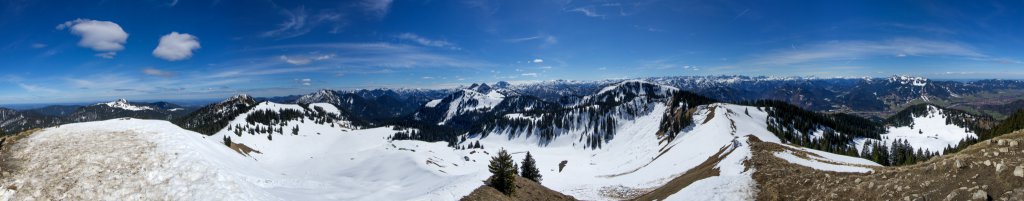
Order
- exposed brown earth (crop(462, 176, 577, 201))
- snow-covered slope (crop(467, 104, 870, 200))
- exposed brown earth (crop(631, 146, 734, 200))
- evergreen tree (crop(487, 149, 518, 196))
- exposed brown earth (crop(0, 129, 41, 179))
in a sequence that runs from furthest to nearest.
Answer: exposed brown earth (crop(631, 146, 734, 200)) < evergreen tree (crop(487, 149, 518, 196)) < snow-covered slope (crop(467, 104, 870, 200)) < exposed brown earth (crop(462, 176, 577, 201)) < exposed brown earth (crop(0, 129, 41, 179))

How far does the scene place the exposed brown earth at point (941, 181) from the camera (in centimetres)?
1538

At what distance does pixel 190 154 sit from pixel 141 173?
4668mm

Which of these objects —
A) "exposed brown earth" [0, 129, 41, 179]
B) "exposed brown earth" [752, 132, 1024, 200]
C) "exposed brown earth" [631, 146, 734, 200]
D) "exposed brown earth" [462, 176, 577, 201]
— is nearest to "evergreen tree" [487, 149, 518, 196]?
"exposed brown earth" [462, 176, 577, 201]

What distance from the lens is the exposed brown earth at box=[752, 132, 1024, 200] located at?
50.4 feet

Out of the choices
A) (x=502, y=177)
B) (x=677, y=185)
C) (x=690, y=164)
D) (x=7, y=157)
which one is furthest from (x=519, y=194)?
(x=690, y=164)

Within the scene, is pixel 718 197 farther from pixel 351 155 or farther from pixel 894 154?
pixel 894 154

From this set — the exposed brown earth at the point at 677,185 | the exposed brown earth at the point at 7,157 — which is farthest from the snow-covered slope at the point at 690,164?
the exposed brown earth at the point at 7,157

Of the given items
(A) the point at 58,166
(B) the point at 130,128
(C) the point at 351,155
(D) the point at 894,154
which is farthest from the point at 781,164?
(D) the point at 894,154

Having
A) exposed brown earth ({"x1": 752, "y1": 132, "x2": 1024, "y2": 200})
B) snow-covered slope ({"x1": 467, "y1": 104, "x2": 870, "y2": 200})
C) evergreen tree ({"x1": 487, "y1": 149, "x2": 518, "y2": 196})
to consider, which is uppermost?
exposed brown earth ({"x1": 752, "y1": 132, "x2": 1024, "y2": 200})

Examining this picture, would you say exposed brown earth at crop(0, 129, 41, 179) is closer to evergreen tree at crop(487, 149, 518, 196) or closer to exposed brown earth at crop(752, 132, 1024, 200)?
evergreen tree at crop(487, 149, 518, 196)

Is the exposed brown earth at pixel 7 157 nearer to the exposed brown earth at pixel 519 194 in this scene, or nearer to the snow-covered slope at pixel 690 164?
the exposed brown earth at pixel 519 194

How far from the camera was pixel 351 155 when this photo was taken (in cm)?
10219

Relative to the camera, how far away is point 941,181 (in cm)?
1778

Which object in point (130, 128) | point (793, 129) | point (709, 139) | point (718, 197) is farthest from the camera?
point (793, 129)
